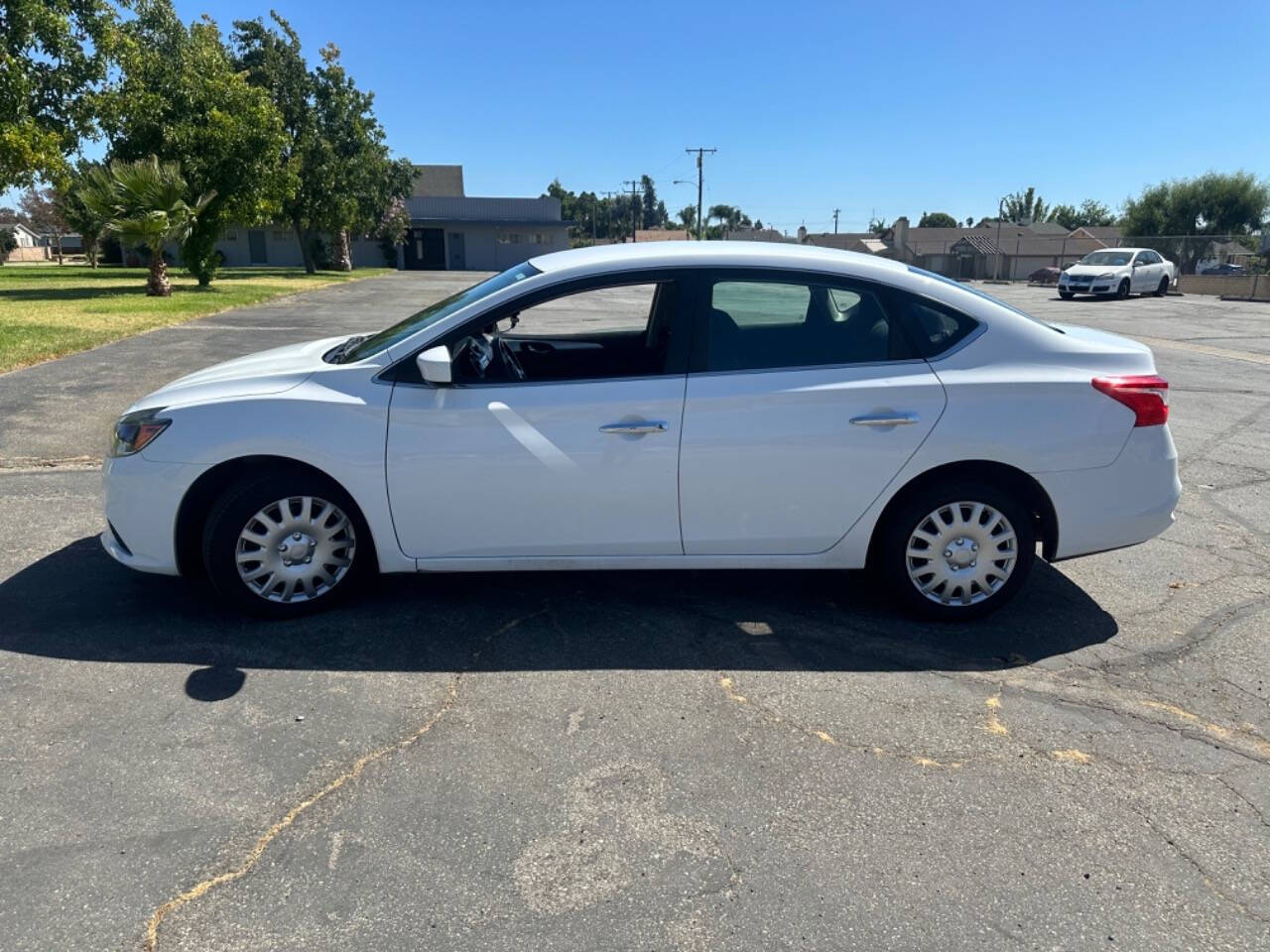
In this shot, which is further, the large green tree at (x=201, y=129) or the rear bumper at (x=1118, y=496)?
the large green tree at (x=201, y=129)

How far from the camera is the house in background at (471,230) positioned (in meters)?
58.7

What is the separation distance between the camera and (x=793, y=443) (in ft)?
13.2

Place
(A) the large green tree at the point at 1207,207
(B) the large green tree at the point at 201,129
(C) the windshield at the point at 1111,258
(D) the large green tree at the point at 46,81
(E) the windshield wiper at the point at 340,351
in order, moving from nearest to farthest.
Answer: (E) the windshield wiper at the point at 340,351 → (D) the large green tree at the point at 46,81 → (B) the large green tree at the point at 201,129 → (C) the windshield at the point at 1111,258 → (A) the large green tree at the point at 1207,207

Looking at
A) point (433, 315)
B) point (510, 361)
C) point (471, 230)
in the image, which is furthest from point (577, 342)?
point (471, 230)

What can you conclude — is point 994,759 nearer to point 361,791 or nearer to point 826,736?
point 826,736

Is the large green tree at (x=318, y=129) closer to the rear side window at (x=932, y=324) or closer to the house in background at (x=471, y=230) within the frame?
the house in background at (x=471, y=230)

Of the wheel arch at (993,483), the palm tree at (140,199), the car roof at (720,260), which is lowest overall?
the wheel arch at (993,483)

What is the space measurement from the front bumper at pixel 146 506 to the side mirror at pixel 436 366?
43.6 inches

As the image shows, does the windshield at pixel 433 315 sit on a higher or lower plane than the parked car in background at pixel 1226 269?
lower

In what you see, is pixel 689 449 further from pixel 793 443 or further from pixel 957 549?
pixel 957 549

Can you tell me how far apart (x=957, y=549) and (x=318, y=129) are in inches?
1514

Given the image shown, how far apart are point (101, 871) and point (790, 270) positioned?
11.4ft

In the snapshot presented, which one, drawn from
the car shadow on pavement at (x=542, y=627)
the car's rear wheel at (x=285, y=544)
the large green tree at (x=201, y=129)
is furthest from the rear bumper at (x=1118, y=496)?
the large green tree at (x=201, y=129)

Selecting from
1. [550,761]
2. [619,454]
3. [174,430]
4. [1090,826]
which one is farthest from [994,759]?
[174,430]
